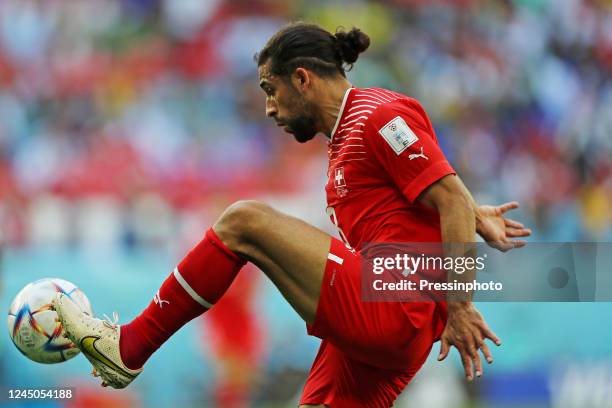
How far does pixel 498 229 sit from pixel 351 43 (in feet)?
3.46

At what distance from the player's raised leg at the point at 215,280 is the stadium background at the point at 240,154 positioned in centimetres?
461

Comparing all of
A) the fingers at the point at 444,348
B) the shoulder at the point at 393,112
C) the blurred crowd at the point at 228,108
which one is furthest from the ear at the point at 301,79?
the blurred crowd at the point at 228,108

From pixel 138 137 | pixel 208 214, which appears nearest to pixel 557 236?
pixel 208 214

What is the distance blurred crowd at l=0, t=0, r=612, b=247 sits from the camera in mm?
9453

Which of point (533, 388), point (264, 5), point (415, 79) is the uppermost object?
point (264, 5)

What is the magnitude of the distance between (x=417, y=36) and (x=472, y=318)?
7032mm

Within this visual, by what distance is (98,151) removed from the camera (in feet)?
31.3

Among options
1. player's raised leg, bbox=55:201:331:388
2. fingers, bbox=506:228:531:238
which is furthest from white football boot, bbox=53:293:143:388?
fingers, bbox=506:228:531:238

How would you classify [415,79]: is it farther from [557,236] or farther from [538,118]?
[557,236]

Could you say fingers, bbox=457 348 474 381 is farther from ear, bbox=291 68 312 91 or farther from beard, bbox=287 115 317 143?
ear, bbox=291 68 312 91

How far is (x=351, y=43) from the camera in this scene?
4.42m

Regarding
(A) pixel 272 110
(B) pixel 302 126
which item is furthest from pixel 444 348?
(A) pixel 272 110

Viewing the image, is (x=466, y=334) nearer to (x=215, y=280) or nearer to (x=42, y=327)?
(x=215, y=280)

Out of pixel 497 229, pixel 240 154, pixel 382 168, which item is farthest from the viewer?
pixel 240 154
